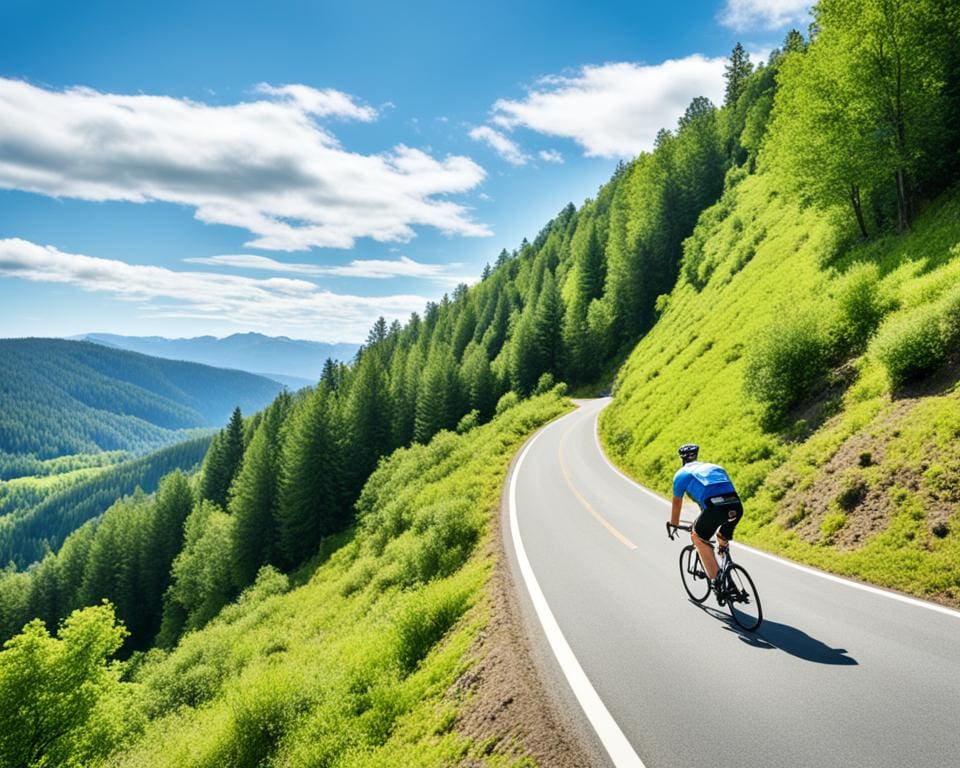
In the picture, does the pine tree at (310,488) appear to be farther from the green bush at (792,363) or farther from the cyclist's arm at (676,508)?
the cyclist's arm at (676,508)

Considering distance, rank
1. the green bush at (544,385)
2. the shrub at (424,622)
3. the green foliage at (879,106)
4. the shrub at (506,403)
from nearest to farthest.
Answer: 1. the shrub at (424,622)
2. the green foliage at (879,106)
3. the shrub at (506,403)
4. the green bush at (544,385)

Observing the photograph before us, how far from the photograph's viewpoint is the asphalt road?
490cm

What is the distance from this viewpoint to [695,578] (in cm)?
927

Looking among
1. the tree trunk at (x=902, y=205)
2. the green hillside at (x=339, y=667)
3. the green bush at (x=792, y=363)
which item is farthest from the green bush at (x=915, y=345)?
the tree trunk at (x=902, y=205)

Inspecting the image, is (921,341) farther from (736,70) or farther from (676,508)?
(736,70)

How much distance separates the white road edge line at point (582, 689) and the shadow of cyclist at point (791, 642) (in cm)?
250

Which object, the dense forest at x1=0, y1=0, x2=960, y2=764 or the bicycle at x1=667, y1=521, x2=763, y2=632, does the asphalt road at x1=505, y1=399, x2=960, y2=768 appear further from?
the dense forest at x1=0, y1=0, x2=960, y2=764

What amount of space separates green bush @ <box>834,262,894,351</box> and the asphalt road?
10.5 meters

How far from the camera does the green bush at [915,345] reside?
13.3 meters

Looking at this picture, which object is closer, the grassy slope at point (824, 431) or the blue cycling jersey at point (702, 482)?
the blue cycling jersey at point (702, 482)

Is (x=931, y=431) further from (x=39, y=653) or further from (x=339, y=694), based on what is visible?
(x=39, y=653)

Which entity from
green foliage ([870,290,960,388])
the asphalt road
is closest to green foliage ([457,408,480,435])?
green foliage ([870,290,960,388])

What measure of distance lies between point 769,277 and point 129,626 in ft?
262

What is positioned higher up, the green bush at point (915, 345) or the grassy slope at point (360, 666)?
the green bush at point (915, 345)
